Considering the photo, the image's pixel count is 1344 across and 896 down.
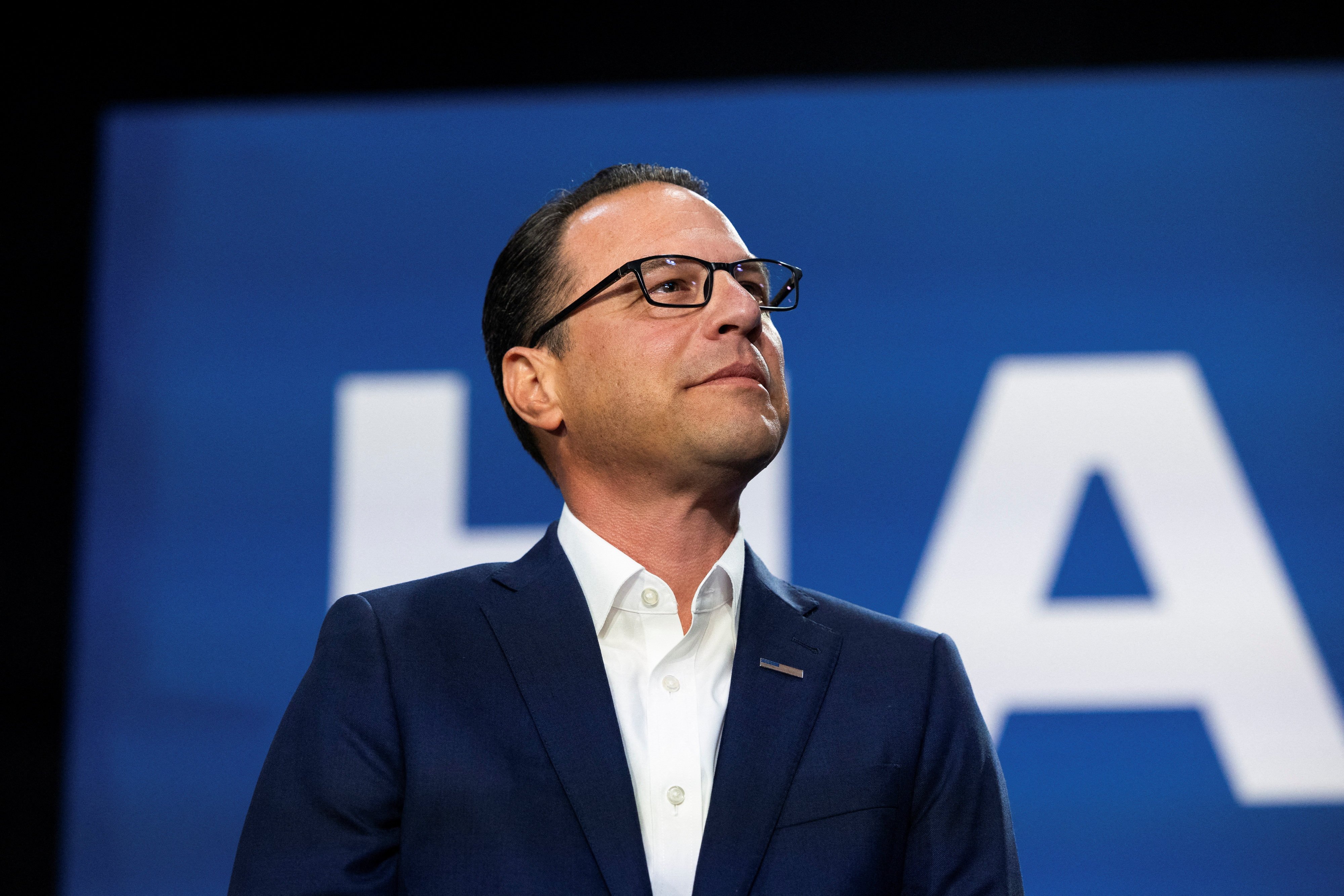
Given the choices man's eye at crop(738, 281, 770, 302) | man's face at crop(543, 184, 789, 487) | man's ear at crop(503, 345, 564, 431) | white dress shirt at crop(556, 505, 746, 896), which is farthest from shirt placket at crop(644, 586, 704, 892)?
man's eye at crop(738, 281, 770, 302)

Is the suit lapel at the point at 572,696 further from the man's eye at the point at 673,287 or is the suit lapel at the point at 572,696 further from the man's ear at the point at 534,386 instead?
the man's eye at the point at 673,287

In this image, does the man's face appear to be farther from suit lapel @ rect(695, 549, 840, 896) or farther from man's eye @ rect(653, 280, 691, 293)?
suit lapel @ rect(695, 549, 840, 896)

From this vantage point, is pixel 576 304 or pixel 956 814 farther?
pixel 576 304

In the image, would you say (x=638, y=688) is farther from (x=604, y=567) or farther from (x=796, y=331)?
(x=796, y=331)

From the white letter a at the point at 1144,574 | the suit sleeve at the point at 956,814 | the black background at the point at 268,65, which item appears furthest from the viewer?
the black background at the point at 268,65

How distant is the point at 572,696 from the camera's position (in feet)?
4.15

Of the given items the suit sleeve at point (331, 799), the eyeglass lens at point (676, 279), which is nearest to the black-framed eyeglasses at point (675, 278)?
the eyeglass lens at point (676, 279)

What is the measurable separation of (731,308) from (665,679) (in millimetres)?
444

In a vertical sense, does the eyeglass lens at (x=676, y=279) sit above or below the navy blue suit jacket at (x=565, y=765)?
above

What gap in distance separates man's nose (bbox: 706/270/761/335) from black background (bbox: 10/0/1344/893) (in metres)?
1.45

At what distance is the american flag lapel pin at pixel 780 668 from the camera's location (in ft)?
4.31

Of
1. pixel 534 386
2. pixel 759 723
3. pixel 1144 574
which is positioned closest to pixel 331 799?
pixel 759 723

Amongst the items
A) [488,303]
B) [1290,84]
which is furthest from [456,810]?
[1290,84]

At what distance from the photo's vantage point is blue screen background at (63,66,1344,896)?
244 centimetres
